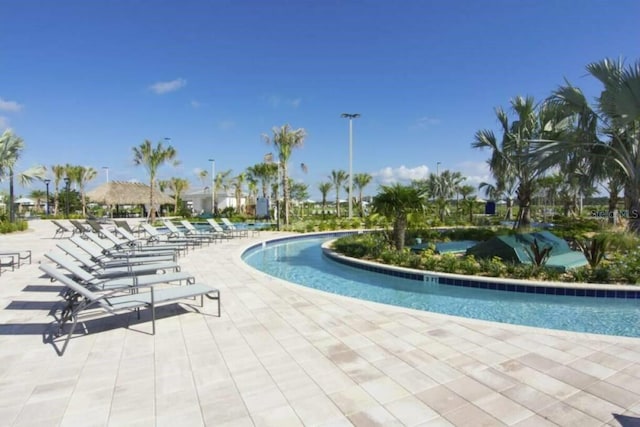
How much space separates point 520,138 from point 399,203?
6658mm

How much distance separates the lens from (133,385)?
9.55 ft

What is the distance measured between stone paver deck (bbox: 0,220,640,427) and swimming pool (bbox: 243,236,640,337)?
5.25 feet

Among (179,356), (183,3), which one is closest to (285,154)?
(183,3)

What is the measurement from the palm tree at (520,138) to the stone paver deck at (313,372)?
9.06 m

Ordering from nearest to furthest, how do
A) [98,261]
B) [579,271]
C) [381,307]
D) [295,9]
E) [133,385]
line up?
[133,385] < [381,307] < [98,261] < [579,271] < [295,9]

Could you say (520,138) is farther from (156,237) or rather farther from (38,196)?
(38,196)

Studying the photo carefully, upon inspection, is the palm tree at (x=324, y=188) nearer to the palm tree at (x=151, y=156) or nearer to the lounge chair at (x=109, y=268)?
the palm tree at (x=151, y=156)

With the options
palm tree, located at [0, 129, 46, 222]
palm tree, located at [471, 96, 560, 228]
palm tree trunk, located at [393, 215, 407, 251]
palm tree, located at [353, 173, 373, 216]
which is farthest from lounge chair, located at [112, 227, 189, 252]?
palm tree, located at [353, 173, 373, 216]

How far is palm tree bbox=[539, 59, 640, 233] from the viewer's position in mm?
8883

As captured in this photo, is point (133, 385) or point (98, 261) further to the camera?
point (98, 261)

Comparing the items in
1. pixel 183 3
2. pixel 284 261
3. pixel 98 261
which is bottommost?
pixel 284 261

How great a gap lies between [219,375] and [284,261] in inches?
322

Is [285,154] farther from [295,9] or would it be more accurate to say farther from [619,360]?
[619,360]

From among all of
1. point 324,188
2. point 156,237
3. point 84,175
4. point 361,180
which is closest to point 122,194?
point 84,175
